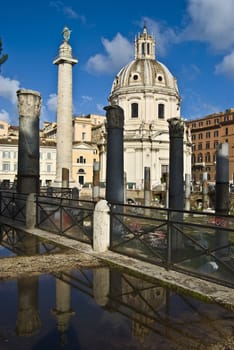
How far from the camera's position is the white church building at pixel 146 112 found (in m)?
67.1

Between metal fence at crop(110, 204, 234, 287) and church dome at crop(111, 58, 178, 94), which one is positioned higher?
church dome at crop(111, 58, 178, 94)

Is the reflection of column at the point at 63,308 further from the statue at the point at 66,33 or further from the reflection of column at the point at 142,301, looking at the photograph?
the statue at the point at 66,33

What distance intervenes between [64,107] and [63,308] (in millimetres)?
28812

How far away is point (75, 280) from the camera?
251 inches

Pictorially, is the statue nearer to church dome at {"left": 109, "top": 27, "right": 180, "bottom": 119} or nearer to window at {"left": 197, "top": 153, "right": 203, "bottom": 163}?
church dome at {"left": 109, "top": 27, "right": 180, "bottom": 119}

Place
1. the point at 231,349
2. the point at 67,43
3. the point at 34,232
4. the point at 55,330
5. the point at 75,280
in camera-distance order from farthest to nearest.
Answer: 1. the point at 67,43
2. the point at 34,232
3. the point at 75,280
4. the point at 55,330
5. the point at 231,349

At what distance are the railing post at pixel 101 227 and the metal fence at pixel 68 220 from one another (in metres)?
0.55

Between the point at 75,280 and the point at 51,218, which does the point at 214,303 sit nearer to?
the point at 75,280

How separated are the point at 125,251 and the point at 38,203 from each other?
4.66 m

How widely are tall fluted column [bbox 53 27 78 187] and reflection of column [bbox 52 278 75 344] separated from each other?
1021 inches

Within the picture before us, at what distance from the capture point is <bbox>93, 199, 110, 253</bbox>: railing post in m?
8.62

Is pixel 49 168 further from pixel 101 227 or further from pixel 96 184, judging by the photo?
pixel 101 227

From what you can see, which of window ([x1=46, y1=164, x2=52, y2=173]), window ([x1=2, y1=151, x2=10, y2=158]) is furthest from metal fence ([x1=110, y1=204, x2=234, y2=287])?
window ([x1=46, y1=164, x2=52, y2=173])

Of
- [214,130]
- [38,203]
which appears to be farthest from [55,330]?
[214,130]
